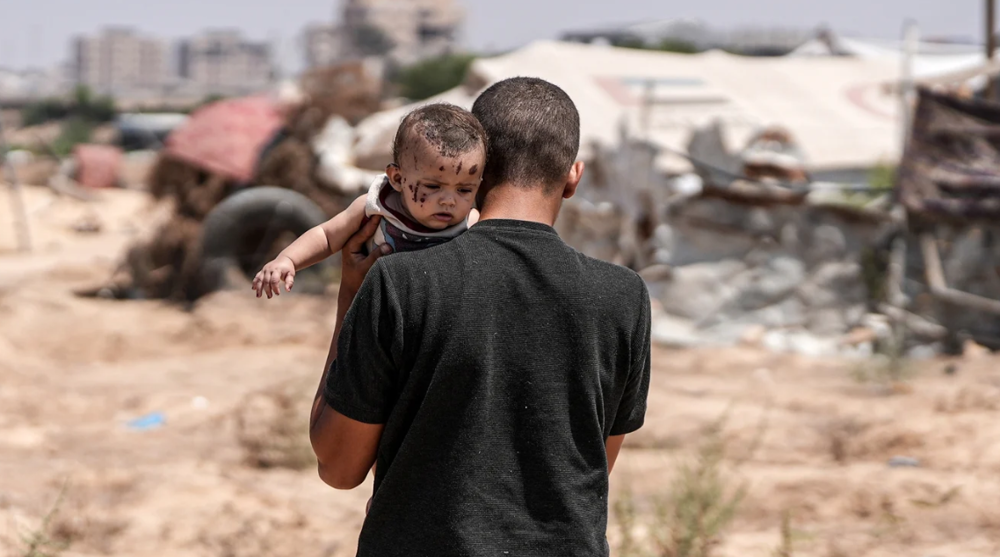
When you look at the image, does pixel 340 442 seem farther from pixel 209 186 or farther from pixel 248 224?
pixel 209 186

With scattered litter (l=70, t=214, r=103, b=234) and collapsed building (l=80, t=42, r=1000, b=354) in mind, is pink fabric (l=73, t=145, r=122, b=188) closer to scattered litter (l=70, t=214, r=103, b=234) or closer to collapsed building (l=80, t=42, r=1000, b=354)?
scattered litter (l=70, t=214, r=103, b=234)

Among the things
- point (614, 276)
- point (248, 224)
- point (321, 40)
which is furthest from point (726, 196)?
point (321, 40)

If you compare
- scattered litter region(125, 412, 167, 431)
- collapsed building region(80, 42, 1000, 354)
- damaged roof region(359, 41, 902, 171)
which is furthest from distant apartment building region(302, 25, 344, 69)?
scattered litter region(125, 412, 167, 431)

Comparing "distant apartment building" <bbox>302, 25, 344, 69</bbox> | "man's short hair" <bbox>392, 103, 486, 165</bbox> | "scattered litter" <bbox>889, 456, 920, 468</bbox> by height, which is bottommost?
"distant apartment building" <bbox>302, 25, 344, 69</bbox>

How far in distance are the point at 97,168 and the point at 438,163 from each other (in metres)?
29.2

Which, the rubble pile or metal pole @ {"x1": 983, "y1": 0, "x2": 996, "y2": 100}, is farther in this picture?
the rubble pile

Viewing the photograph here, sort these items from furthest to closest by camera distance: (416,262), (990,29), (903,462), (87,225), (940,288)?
(87,225) → (990,29) → (940,288) → (903,462) → (416,262)

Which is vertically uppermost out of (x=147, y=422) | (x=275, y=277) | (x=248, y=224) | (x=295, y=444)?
(x=275, y=277)

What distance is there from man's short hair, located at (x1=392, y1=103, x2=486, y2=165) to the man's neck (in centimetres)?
9

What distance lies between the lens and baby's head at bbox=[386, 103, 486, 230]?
180 centimetres

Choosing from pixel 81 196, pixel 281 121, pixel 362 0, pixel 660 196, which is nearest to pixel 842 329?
pixel 660 196

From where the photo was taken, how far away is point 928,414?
268 inches

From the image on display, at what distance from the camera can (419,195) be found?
1881 millimetres

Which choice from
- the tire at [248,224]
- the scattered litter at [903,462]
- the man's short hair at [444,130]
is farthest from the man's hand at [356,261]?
the tire at [248,224]
